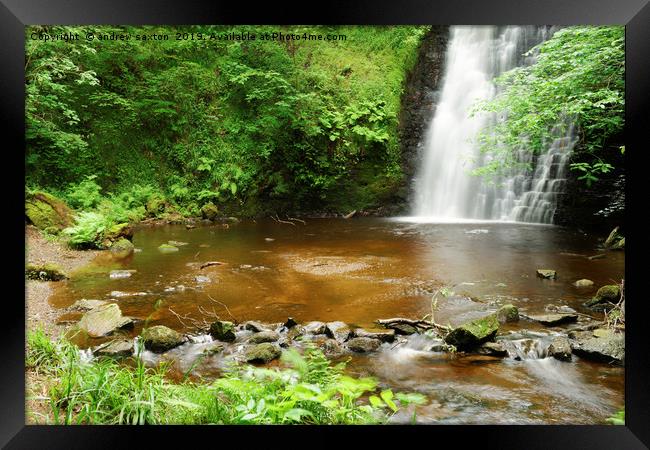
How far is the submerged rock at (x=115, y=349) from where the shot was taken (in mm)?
3086

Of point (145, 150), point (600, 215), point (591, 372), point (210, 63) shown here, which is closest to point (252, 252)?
point (591, 372)

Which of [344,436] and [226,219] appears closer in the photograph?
[344,436]

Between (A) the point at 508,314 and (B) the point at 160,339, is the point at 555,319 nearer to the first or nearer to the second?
(A) the point at 508,314

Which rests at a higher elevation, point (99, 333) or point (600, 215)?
point (600, 215)

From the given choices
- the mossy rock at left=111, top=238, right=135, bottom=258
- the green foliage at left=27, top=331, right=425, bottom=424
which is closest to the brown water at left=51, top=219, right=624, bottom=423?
the mossy rock at left=111, top=238, right=135, bottom=258

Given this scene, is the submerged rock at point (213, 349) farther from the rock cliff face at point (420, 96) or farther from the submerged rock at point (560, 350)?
the rock cliff face at point (420, 96)

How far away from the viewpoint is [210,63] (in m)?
11.1

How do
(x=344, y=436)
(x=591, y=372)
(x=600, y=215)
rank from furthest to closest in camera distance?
1. (x=600, y=215)
2. (x=591, y=372)
3. (x=344, y=436)

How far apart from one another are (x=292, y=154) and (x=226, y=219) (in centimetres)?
281

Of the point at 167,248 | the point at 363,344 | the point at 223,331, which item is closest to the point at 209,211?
the point at 167,248

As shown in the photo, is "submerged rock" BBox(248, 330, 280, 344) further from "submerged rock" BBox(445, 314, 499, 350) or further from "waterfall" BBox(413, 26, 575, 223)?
"waterfall" BBox(413, 26, 575, 223)

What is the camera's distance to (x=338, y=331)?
3.56m

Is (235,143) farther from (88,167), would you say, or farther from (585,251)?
(585,251)

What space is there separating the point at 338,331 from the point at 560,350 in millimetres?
1843
